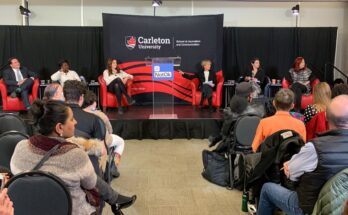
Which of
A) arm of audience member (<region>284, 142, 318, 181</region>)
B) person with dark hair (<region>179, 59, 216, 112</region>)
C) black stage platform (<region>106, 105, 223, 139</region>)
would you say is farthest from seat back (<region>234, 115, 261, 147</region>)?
person with dark hair (<region>179, 59, 216, 112</region>)

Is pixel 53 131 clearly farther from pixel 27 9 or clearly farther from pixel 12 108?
pixel 27 9

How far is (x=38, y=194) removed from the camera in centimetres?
194

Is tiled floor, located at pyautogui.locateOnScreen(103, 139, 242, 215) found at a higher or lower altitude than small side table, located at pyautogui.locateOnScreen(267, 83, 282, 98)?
lower

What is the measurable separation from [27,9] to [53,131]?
288 inches

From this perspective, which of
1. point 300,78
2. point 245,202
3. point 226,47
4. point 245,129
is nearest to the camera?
point 245,202

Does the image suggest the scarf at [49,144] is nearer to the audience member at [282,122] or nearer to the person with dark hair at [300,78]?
the audience member at [282,122]

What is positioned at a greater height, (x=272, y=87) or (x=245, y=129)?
(x=272, y=87)

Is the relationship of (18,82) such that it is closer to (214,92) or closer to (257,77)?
(214,92)

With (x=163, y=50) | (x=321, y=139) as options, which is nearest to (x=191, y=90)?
(x=163, y=50)

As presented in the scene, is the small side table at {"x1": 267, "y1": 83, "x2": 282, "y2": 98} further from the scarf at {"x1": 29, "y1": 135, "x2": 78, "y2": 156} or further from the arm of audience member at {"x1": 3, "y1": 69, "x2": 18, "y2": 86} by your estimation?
the scarf at {"x1": 29, "y1": 135, "x2": 78, "y2": 156}

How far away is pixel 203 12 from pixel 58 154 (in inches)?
303

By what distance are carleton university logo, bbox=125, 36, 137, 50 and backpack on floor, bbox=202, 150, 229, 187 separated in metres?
4.57

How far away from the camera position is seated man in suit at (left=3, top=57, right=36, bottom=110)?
7.23 m

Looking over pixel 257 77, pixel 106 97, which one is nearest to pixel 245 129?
pixel 106 97
